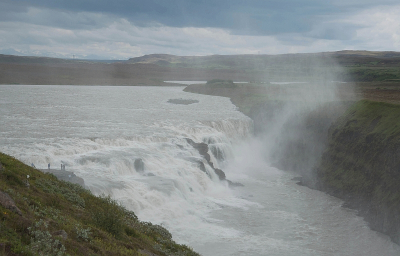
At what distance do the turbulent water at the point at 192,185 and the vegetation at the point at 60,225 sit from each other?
6.97m

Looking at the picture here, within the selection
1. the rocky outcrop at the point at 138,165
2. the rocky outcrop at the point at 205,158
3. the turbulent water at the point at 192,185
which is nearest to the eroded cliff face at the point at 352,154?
the turbulent water at the point at 192,185

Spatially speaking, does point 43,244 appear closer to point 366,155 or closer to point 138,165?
point 138,165

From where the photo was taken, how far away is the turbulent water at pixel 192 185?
22.7 m

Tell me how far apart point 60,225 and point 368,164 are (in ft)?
85.5

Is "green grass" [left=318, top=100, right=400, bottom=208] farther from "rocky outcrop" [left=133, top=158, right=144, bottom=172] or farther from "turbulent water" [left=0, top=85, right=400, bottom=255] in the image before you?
"rocky outcrop" [left=133, top=158, right=144, bottom=172]

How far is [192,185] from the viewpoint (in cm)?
2961

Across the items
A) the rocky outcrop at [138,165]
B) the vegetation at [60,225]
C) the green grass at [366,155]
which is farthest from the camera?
the rocky outcrop at [138,165]

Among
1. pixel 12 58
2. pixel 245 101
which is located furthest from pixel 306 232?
pixel 12 58

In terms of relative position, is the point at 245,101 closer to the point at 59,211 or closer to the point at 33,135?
the point at 33,135

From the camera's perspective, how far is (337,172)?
112 feet

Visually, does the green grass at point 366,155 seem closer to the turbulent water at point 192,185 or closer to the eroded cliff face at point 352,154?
the eroded cliff face at point 352,154

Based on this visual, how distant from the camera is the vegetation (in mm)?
8469

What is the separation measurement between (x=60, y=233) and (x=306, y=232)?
18483mm

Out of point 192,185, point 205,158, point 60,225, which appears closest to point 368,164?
point 205,158
